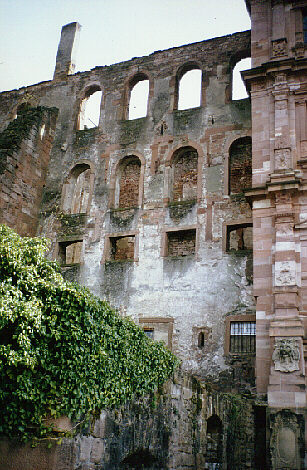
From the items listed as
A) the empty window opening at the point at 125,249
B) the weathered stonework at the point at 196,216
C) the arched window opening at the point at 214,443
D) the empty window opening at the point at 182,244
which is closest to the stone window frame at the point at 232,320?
the weathered stonework at the point at 196,216

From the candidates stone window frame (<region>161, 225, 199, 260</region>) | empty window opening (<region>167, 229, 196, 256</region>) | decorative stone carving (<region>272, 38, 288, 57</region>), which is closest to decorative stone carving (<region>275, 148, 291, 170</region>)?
decorative stone carving (<region>272, 38, 288, 57</region>)

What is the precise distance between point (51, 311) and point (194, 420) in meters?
4.96

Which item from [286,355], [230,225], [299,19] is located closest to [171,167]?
[230,225]

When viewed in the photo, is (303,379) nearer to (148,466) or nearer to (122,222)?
(148,466)

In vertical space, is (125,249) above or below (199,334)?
above

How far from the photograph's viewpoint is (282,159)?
14.3m

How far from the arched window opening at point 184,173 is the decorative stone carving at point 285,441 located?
9313 mm

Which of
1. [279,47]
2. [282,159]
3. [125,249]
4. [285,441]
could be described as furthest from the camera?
[125,249]

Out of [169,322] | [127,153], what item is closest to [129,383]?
[169,322]

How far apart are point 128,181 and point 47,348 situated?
44.3ft

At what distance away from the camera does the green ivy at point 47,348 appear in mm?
7121

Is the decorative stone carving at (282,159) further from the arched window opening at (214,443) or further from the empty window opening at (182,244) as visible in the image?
the arched window opening at (214,443)

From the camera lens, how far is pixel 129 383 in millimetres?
8781

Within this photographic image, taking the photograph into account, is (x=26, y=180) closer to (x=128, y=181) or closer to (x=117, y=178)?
(x=117, y=178)
